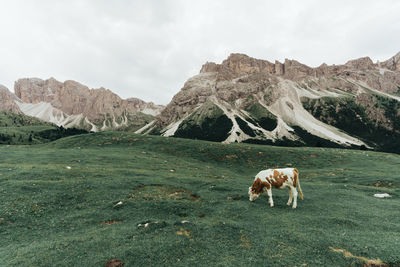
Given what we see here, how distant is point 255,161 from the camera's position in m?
48.2

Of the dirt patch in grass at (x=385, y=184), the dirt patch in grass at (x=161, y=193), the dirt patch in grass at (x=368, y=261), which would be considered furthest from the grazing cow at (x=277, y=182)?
the dirt patch in grass at (x=385, y=184)

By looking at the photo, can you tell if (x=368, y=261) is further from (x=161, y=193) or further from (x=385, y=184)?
(x=385, y=184)

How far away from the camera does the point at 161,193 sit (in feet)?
68.8

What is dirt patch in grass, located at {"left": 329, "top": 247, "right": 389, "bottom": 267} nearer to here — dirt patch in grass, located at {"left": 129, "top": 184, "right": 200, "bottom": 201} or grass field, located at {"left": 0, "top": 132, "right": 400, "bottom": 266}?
grass field, located at {"left": 0, "top": 132, "right": 400, "bottom": 266}

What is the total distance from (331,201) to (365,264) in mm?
12285

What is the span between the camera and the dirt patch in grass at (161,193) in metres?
19.4

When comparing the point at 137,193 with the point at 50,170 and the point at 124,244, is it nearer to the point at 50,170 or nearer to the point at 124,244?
the point at 124,244

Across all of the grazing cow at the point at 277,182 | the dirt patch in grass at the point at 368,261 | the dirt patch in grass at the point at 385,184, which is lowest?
the dirt patch in grass at the point at 385,184

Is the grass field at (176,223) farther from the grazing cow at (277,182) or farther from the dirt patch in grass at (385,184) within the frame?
the grazing cow at (277,182)

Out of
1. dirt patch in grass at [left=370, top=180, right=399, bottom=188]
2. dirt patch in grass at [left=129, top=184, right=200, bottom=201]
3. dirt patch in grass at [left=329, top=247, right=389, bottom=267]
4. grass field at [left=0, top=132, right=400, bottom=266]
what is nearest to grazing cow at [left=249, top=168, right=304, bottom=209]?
grass field at [left=0, top=132, right=400, bottom=266]

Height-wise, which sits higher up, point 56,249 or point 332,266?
point 332,266

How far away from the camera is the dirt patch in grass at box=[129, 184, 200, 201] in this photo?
19.4 metres

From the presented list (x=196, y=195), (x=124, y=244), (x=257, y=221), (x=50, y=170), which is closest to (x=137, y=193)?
(x=196, y=195)

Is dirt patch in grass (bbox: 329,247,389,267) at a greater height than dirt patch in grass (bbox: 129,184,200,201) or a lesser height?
greater
